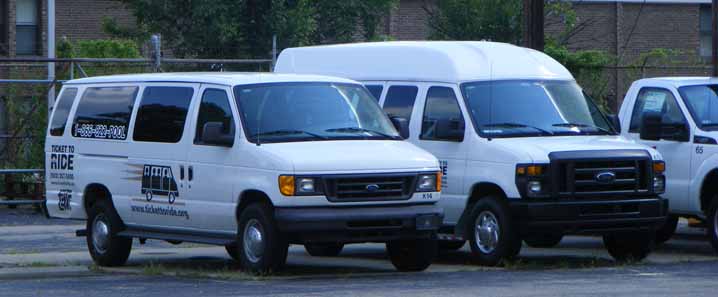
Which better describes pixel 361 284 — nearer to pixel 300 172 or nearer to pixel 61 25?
Result: pixel 300 172

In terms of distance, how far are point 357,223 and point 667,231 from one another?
6014 mm

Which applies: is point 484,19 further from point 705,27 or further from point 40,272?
point 40,272

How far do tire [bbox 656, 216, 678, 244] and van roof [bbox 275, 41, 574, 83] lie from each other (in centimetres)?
260

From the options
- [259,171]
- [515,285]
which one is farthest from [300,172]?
[515,285]

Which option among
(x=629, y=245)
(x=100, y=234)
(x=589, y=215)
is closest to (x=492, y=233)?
(x=589, y=215)

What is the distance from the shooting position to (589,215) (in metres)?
14.1

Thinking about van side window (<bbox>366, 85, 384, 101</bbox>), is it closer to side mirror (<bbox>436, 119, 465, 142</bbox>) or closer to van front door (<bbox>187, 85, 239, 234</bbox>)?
side mirror (<bbox>436, 119, 465, 142</bbox>)

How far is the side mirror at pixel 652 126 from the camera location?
52.3 ft

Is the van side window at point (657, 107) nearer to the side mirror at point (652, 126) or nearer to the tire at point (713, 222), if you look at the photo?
the side mirror at point (652, 126)

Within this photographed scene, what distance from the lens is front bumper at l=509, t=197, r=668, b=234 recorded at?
13992mm

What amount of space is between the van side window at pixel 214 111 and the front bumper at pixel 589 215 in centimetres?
294

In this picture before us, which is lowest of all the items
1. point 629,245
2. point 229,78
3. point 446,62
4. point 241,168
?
point 629,245

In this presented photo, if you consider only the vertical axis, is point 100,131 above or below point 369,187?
above

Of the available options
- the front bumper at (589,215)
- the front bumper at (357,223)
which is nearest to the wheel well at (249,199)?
the front bumper at (357,223)
